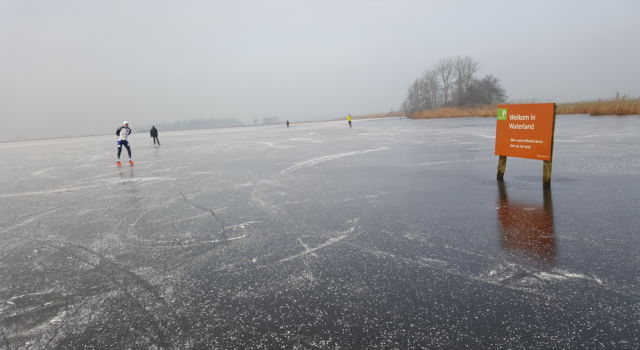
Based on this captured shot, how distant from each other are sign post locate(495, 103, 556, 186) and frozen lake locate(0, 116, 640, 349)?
0.63 meters

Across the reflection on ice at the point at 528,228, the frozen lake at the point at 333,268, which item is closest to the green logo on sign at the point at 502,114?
the frozen lake at the point at 333,268

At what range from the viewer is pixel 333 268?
3.47 meters

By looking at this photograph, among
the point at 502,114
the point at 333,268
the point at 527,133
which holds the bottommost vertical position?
the point at 333,268

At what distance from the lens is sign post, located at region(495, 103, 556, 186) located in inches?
257

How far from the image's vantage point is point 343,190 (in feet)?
23.5

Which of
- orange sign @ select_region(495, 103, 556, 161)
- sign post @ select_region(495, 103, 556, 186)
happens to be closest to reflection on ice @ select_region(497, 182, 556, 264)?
sign post @ select_region(495, 103, 556, 186)

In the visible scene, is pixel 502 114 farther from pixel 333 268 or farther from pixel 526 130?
pixel 333 268

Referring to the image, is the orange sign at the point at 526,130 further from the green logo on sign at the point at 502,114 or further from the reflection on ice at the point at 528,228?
the reflection on ice at the point at 528,228

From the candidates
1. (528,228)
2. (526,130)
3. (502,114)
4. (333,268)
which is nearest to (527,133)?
(526,130)

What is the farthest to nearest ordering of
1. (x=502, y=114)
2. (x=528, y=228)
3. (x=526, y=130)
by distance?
(x=502, y=114)
(x=526, y=130)
(x=528, y=228)

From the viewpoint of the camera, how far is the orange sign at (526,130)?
6516 mm

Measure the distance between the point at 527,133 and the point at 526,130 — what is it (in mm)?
64

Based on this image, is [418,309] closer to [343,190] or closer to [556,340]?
[556,340]

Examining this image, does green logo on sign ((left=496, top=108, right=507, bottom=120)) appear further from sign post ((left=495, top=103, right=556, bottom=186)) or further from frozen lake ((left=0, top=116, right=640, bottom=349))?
frozen lake ((left=0, top=116, right=640, bottom=349))
